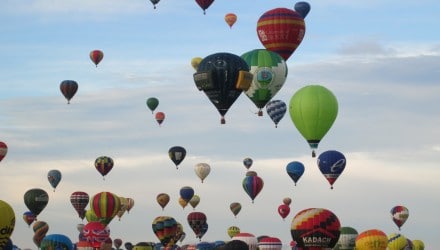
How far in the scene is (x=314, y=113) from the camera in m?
63.3

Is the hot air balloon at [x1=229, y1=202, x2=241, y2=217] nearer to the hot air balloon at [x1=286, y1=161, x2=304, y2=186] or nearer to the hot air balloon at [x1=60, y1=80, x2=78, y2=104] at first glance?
the hot air balloon at [x1=286, y1=161, x2=304, y2=186]

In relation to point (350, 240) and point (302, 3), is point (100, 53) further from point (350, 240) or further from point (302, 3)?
point (350, 240)

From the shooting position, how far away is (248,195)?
90062 mm

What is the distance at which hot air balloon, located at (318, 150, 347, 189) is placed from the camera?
72.2 metres

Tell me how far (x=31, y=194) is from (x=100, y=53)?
49.0 ft

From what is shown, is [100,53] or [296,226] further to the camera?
[100,53]

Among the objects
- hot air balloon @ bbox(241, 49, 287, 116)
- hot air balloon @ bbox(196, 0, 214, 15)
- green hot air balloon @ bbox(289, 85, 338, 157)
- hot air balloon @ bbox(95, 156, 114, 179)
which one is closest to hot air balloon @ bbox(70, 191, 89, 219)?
hot air balloon @ bbox(95, 156, 114, 179)

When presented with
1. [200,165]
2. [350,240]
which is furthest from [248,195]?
[350,240]

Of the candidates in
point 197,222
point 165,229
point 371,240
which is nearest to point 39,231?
point 197,222

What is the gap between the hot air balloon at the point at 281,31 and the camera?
65750 mm

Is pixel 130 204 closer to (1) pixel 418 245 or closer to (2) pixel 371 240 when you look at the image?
(1) pixel 418 245

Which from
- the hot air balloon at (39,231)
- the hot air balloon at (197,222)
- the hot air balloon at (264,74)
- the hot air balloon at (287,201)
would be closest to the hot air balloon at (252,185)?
the hot air balloon at (197,222)

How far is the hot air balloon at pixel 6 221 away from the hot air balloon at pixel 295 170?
128 feet

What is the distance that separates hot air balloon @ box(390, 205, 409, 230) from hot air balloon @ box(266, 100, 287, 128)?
20.0 metres
